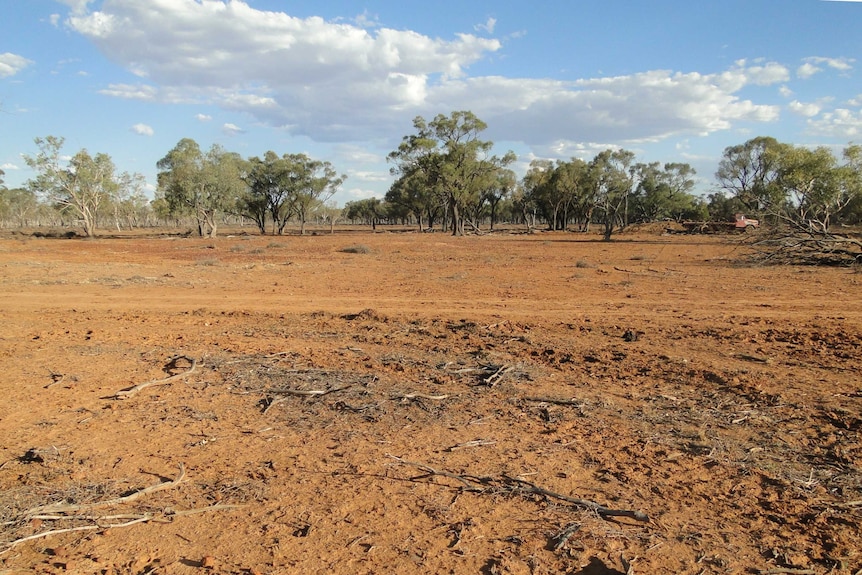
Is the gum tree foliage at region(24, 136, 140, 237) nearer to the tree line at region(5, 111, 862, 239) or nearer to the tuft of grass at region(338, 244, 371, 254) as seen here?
the tree line at region(5, 111, 862, 239)

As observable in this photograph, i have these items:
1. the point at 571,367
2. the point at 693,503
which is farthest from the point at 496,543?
the point at 571,367

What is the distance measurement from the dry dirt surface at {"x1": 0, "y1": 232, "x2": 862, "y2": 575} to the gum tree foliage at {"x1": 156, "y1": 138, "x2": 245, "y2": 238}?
4334 centimetres

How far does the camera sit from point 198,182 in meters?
49.3

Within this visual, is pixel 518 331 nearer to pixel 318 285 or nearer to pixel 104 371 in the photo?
pixel 104 371

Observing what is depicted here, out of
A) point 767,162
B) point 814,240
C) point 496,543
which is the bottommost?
point 496,543

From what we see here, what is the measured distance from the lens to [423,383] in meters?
6.32

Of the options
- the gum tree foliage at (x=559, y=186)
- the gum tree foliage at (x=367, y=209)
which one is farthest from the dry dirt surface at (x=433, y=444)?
the gum tree foliage at (x=367, y=209)

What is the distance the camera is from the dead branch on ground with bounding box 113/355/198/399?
19.5 ft

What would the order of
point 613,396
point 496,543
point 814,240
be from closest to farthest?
1. point 496,543
2. point 613,396
3. point 814,240

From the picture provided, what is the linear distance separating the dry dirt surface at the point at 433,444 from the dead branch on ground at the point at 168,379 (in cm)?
3

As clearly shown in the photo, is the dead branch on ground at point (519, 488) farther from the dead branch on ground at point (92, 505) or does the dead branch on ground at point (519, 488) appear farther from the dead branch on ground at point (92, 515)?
the dead branch on ground at point (92, 505)

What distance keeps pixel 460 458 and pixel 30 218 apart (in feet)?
475

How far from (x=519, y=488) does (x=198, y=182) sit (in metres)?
52.4

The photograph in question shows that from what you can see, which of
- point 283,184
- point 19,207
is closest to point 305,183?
point 283,184
